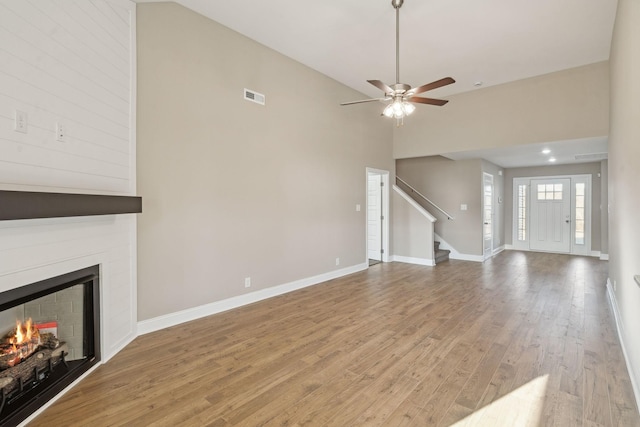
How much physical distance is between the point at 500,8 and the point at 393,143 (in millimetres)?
3756

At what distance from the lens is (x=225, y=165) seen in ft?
13.1

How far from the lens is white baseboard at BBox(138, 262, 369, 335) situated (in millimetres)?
3373

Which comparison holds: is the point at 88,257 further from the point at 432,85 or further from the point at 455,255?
the point at 455,255

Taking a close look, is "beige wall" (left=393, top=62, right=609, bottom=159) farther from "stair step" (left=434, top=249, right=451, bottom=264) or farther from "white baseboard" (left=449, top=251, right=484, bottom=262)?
"white baseboard" (left=449, top=251, right=484, bottom=262)

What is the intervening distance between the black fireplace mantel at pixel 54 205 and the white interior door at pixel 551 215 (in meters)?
10.1

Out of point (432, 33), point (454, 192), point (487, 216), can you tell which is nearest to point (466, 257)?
point (487, 216)

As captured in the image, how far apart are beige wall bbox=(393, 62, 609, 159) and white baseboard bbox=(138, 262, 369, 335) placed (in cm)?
371

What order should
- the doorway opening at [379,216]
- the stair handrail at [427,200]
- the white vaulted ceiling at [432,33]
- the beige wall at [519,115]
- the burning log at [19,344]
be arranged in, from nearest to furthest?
the burning log at [19,344] → the white vaulted ceiling at [432,33] → the beige wall at [519,115] → the doorway opening at [379,216] → the stair handrail at [427,200]

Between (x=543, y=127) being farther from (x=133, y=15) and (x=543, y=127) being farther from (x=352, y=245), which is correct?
(x=133, y=15)

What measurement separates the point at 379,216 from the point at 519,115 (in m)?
3.38

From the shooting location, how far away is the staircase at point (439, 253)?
7320 millimetres

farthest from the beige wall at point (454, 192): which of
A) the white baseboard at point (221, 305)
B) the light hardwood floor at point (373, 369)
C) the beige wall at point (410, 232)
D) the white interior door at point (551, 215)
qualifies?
the white baseboard at point (221, 305)

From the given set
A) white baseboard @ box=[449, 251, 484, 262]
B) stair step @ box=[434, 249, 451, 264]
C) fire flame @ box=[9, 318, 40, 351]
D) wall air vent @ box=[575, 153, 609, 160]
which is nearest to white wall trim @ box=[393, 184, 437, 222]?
stair step @ box=[434, 249, 451, 264]

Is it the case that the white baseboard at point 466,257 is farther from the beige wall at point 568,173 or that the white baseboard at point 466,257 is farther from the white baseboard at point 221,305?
the white baseboard at point 221,305
